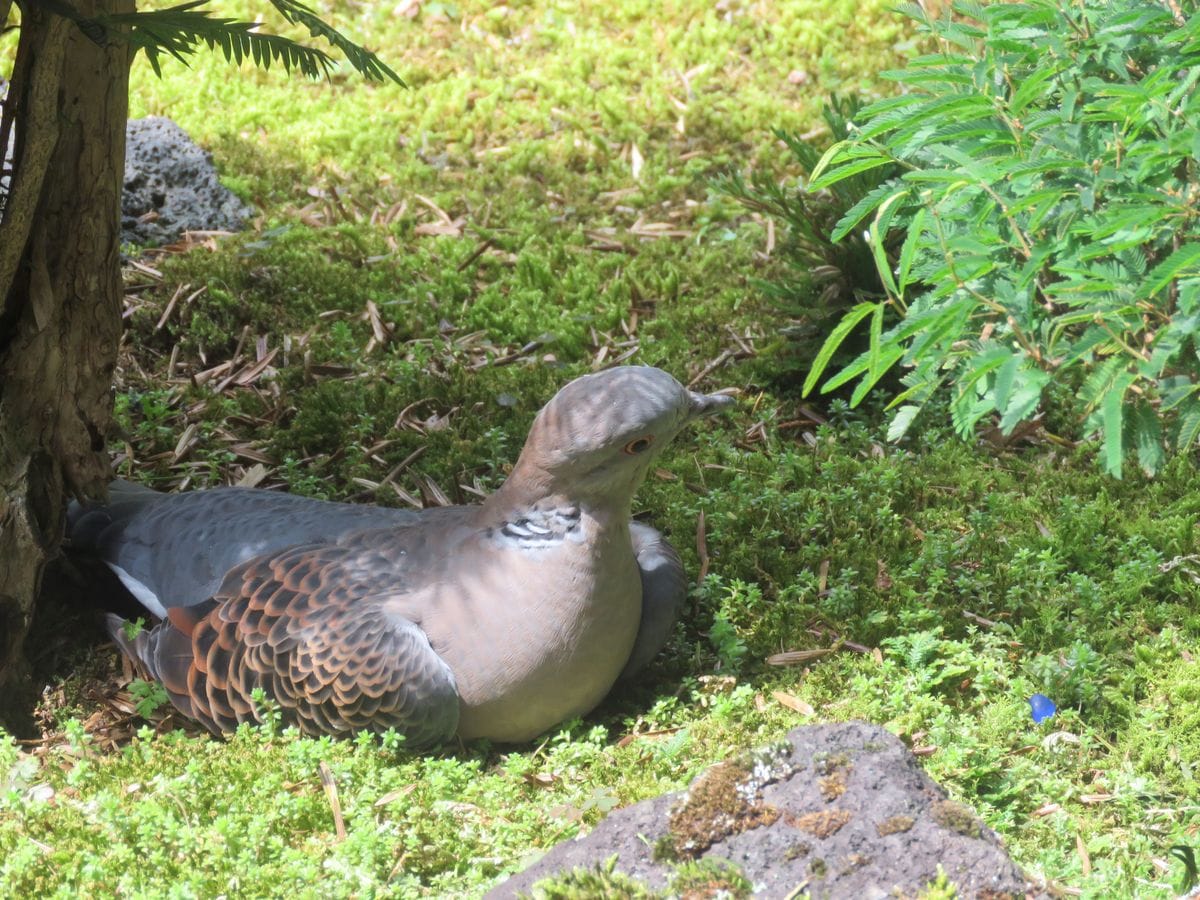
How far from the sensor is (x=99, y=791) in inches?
147

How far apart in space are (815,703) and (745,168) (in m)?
3.90

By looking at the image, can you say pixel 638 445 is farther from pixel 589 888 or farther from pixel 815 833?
pixel 589 888

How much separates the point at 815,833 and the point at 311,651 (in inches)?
69.4

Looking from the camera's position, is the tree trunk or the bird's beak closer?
the tree trunk

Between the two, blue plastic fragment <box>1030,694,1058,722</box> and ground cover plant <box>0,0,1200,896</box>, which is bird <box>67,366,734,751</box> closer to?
ground cover plant <box>0,0,1200,896</box>

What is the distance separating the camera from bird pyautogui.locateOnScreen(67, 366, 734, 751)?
3.85 metres

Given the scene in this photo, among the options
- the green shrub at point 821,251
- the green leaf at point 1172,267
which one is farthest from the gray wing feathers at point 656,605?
the green leaf at point 1172,267

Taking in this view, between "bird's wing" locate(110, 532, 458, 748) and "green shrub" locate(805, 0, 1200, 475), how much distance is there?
1.65m

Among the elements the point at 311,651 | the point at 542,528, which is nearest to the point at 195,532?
the point at 311,651

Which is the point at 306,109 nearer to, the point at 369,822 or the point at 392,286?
the point at 392,286

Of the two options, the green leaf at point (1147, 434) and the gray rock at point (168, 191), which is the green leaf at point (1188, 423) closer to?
the green leaf at point (1147, 434)

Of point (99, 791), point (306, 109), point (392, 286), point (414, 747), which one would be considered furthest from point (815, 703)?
point (306, 109)

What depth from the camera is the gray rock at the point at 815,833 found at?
281 cm

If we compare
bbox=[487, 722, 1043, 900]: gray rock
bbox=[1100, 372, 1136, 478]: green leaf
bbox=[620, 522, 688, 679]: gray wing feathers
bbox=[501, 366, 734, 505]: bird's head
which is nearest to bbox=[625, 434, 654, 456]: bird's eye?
bbox=[501, 366, 734, 505]: bird's head
